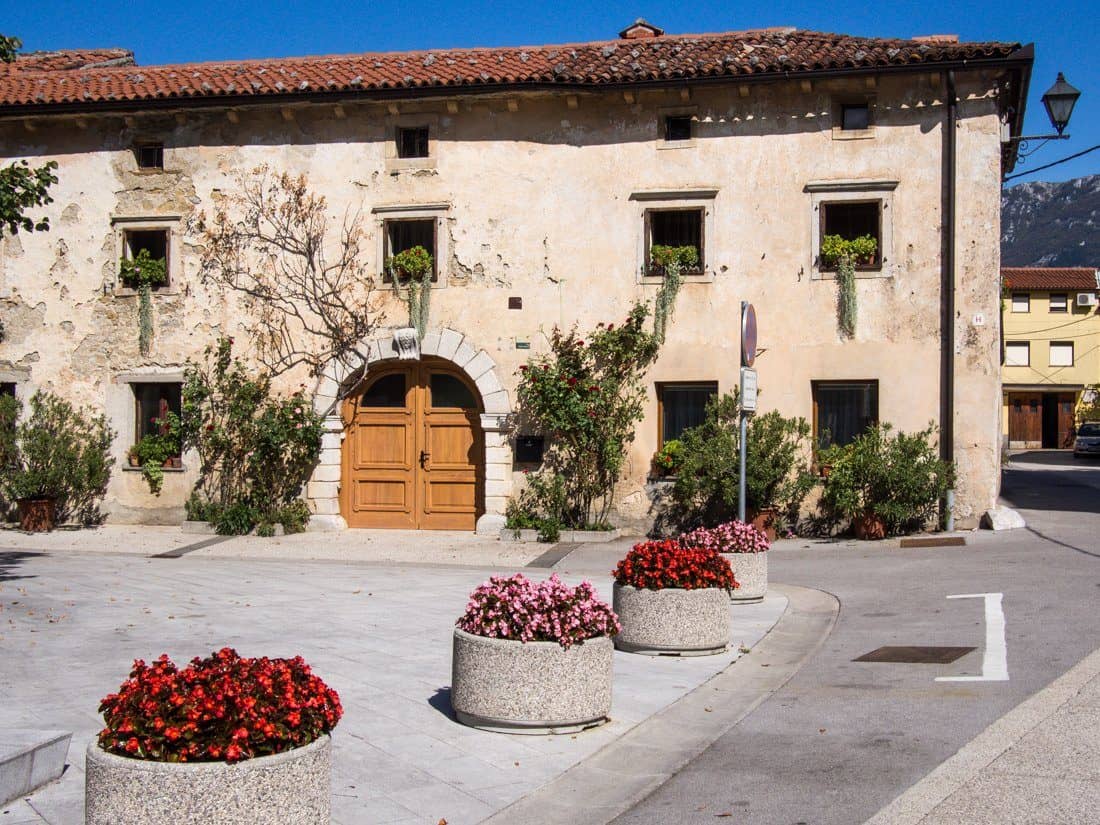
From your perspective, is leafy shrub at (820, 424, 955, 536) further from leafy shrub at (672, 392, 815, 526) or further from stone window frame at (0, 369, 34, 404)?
stone window frame at (0, 369, 34, 404)

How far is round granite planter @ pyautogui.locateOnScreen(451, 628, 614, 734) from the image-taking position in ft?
21.8

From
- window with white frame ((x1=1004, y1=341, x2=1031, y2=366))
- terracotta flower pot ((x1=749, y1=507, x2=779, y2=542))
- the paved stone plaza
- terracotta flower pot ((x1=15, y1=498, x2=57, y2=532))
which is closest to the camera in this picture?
the paved stone plaza

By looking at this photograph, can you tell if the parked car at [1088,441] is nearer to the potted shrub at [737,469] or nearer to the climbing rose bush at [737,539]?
the potted shrub at [737,469]

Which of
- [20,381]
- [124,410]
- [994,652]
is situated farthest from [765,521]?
[20,381]

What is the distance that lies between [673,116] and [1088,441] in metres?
36.4

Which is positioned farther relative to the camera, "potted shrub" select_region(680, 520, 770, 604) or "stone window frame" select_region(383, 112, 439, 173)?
"stone window frame" select_region(383, 112, 439, 173)

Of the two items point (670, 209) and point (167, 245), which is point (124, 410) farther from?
point (670, 209)

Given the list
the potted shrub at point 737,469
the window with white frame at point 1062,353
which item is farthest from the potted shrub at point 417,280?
the window with white frame at point 1062,353

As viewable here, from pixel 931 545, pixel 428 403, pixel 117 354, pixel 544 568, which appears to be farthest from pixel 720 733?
pixel 117 354

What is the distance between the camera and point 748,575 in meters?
11.4

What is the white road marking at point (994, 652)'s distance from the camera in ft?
25.7

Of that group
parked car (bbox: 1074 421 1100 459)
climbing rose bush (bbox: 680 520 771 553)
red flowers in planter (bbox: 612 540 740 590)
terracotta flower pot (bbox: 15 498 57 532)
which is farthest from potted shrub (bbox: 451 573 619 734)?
parked car (bbox: 1074 421 1100 459)

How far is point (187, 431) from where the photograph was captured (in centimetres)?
1903

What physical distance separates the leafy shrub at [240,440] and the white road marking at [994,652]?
11.2m
